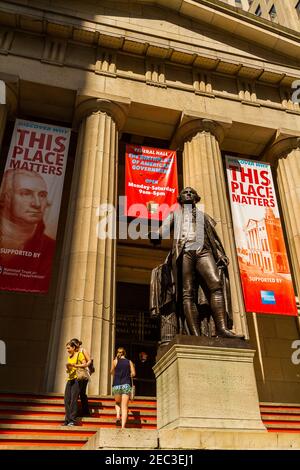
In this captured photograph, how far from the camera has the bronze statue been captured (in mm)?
6426

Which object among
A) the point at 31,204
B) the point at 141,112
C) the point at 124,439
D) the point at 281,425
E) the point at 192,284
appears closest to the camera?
the point at 124,439

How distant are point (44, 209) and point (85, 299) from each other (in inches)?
122

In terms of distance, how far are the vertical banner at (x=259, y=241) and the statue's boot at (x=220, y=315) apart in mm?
6385

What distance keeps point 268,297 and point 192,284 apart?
701cm

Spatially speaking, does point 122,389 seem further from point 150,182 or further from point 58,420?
point 150,182

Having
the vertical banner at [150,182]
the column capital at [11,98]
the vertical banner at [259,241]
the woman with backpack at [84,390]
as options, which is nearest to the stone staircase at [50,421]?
the woman with backpack at [84,390]

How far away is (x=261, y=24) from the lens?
58.8 ft

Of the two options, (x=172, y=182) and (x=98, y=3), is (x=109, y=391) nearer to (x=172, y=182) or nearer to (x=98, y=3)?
(x=172, y=182)

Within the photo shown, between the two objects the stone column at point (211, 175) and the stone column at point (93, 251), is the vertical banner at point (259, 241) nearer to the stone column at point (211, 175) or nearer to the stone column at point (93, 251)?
the stone column at point (211, 175)

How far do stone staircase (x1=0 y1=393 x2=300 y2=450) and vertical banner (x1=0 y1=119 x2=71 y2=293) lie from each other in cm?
330

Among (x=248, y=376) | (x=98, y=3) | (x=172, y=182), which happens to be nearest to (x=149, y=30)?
(x=98, y=3)

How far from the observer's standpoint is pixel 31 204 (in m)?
12.5

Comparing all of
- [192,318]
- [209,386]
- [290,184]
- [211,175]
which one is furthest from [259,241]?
[209,386]

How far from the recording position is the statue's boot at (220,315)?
243 inches
